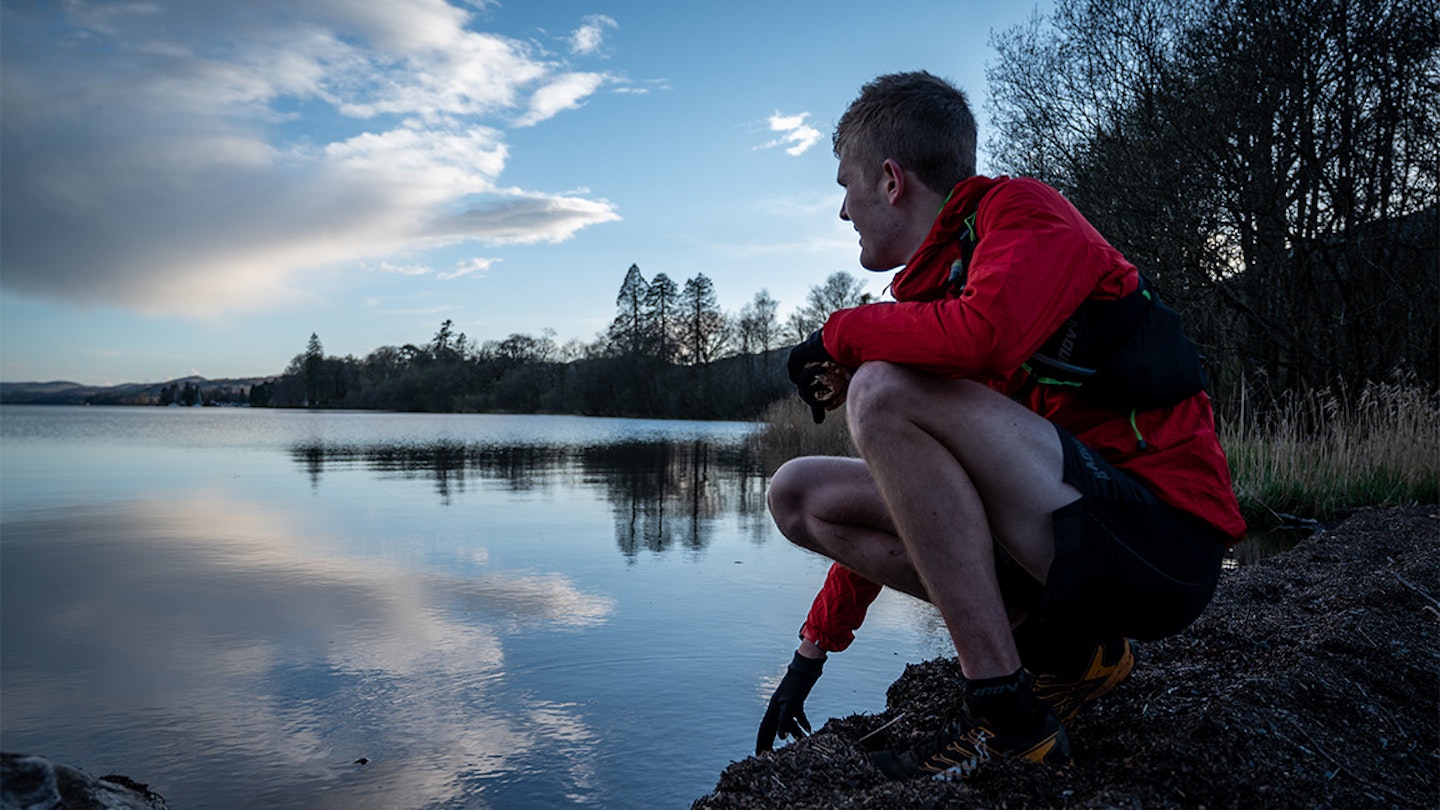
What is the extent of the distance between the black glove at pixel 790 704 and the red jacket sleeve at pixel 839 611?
6cm

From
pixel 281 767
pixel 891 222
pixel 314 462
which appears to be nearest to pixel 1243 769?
pixel 891 222

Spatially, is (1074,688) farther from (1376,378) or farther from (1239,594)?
(1376,378)

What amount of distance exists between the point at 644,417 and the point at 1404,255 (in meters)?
46.5

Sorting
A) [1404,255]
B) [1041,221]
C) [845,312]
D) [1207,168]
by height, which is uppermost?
[1207,168]

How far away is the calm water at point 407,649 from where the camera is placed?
7.45 ft

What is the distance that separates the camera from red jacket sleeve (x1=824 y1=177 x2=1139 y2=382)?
162 centimetres

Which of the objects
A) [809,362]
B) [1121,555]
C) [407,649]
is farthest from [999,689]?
[407,649]

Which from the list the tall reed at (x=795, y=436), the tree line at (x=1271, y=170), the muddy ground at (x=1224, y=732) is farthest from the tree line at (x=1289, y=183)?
the muddy ground at (x=1224, y=732)

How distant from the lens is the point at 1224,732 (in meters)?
1.67

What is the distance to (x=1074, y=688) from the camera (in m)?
1.98

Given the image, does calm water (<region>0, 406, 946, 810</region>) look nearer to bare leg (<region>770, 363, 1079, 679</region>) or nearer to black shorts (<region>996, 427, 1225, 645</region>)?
bare leg (<region>770, 363, 1079, 679</region>)

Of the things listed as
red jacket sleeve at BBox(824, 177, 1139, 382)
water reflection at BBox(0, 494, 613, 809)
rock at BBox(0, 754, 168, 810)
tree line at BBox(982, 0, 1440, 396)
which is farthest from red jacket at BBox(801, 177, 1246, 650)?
tree line at BBox(982, 0, 1440, 396)

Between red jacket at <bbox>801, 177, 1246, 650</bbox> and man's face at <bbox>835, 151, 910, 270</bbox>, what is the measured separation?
160mm

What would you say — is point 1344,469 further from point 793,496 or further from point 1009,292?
point 1009,292
